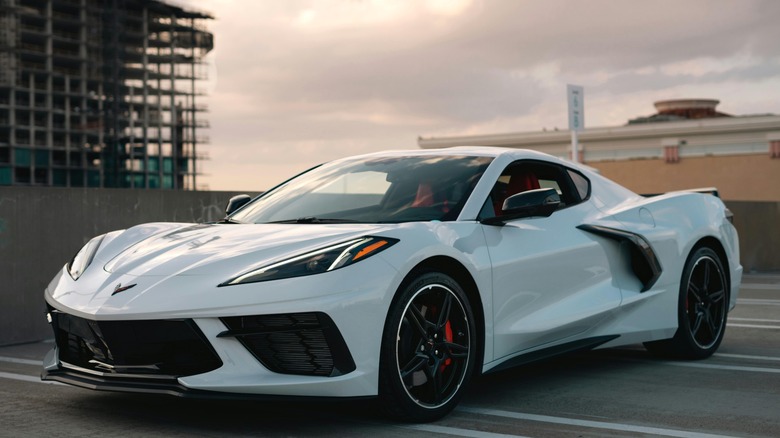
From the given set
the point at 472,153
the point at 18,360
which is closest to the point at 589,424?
the point at 472,153

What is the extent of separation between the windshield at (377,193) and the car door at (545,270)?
233 millimetres

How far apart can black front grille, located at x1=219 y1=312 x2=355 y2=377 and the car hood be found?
0.29 metres

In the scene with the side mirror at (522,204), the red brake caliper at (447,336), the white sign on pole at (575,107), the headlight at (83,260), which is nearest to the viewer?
the red brake caliper at (447,336)

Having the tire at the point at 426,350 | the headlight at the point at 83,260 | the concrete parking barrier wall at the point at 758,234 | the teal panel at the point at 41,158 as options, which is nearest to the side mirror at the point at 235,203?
the headlight at the point at 83,260

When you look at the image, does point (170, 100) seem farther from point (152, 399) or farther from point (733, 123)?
point (152, 399)

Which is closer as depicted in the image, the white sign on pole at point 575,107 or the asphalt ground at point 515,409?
the asphalt ground at point 515,409

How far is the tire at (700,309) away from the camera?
6.56 metres

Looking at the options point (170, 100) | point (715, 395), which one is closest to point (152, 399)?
point (715, 395)

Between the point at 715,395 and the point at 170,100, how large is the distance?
5735 inches

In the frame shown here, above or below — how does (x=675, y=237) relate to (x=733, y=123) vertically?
below

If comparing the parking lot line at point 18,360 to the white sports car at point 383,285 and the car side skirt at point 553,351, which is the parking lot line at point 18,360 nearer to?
the white sports car at point 383,285

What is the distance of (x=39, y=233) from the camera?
8.35 meters

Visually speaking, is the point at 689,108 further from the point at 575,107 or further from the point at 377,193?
the point at 377,193

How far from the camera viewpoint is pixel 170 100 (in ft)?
478
